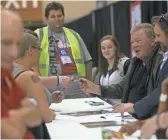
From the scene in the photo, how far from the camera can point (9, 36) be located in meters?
1.32

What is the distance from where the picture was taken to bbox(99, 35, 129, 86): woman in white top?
14.2 feet

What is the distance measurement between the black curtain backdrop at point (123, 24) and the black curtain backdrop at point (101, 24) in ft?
1.48

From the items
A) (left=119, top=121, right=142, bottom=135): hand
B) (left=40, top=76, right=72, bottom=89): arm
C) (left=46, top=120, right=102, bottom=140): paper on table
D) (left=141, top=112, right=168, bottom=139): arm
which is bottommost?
(left=46, top=120, right=102, bottom=140): paper on table

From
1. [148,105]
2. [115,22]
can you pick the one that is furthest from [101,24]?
[148,105]

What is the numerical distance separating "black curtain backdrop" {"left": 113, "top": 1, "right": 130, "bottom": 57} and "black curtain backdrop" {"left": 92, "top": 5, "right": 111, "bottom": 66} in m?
0.45

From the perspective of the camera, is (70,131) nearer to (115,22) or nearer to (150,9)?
(150,9)

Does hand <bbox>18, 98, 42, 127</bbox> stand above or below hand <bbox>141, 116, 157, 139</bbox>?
above

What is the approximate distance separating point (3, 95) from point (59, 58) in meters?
2.81

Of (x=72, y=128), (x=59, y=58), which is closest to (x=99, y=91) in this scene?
(x=59, y=58)

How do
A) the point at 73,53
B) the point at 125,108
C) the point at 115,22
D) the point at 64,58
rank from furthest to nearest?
the point at 115,22 → the point at 73,53 → the point at 64,58 → the point at 125,108

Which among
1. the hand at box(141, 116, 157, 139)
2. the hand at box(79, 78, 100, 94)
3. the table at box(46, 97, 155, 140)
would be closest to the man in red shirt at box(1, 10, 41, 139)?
the hand at box(141, 116, 157, 139)

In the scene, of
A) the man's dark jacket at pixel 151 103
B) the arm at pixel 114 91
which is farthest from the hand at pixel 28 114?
the arm at pixel 114 91

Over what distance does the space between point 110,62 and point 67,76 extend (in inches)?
32.7

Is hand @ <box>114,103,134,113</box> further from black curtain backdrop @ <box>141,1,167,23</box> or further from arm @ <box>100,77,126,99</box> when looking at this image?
black curtain backdrop @ <box>141,1,167,23</box>
